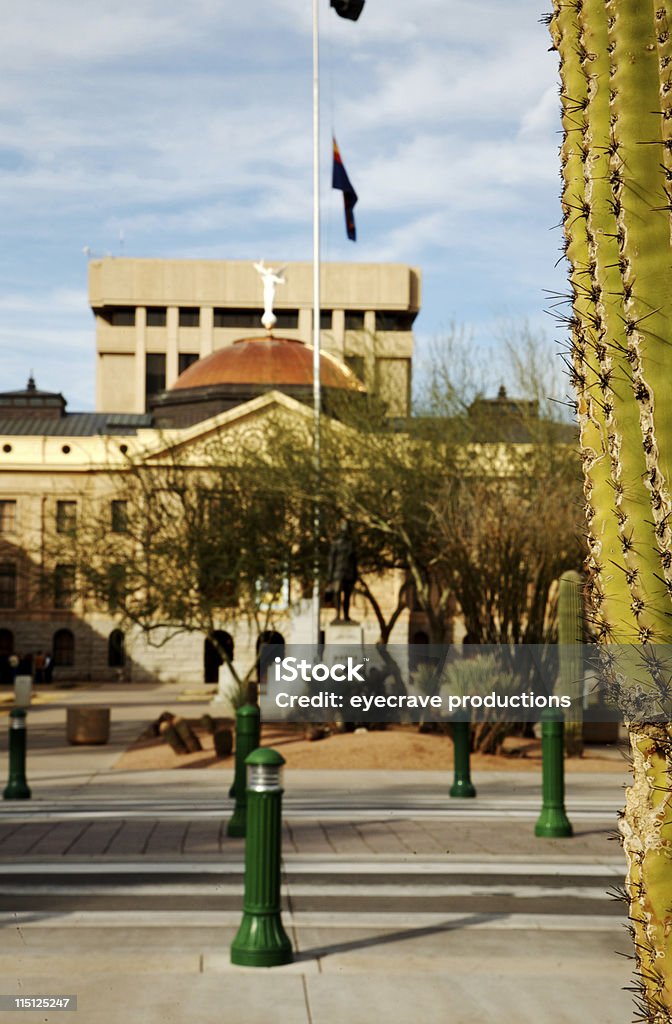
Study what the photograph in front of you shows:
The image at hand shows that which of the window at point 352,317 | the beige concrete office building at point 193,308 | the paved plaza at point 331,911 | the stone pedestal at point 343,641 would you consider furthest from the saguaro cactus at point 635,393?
the window at point 352,317

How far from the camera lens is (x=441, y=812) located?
1319 centimetres

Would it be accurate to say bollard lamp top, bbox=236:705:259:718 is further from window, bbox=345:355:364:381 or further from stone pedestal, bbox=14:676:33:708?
stone pedestal, bbox=14:676:33:708

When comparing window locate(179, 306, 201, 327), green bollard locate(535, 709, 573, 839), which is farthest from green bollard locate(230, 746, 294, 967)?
window locate(179, 306, 201, 327)

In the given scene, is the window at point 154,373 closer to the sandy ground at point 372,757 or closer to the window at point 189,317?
the window at point 189,317

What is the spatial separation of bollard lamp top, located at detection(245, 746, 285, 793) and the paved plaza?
0.93 meters

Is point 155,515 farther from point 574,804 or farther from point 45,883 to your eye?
point 45,883

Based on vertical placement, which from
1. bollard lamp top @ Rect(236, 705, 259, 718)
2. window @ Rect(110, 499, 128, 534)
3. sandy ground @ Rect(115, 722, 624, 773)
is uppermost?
window @ Rect(110, 499, 128, 534)

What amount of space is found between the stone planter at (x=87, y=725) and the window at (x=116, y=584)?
3.20 metres

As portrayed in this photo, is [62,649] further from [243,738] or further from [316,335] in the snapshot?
[243,738]

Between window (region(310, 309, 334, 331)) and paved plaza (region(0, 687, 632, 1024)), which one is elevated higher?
window (region(310, 309, 334, 331))

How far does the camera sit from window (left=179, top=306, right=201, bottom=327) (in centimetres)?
9756

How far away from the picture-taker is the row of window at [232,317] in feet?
319

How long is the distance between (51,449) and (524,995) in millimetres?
61636

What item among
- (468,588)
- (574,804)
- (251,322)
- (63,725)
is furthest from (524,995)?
(251,322)
